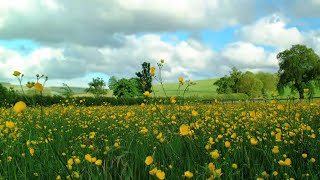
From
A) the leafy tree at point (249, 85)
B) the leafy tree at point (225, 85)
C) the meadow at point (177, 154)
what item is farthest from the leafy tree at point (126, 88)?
the meadow at point (177, 154)

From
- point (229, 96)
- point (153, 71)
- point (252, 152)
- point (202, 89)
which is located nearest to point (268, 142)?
point (252, 152)

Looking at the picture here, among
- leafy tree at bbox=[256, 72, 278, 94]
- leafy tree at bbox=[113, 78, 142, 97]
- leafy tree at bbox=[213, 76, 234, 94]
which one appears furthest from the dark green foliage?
leafy tree at bbox=[113, 78, 142, 97]

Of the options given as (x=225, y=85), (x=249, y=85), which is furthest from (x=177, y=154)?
(x=225, y=85)

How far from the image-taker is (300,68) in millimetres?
33344

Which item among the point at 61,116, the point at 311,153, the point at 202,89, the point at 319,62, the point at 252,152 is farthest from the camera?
the point at 202,89

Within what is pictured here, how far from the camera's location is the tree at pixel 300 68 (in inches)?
1304

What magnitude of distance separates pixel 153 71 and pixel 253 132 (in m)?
2.20

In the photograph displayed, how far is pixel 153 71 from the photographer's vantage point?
10.2 ft

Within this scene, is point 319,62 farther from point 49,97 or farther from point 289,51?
point 49,97

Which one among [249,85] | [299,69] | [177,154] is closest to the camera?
[177,154]

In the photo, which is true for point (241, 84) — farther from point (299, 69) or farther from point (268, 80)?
point (299, 69)

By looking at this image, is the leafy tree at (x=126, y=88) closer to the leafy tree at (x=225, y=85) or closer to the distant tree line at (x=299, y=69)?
the leafy tree at (x=225, y=85)

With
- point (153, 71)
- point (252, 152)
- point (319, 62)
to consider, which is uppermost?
point (319, 62)

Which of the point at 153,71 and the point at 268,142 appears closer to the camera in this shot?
the point at 153,71
